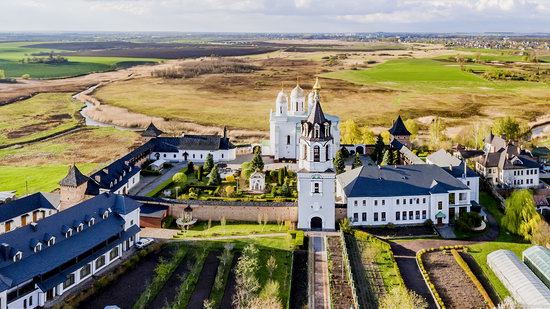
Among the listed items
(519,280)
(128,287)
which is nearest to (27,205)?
(128,287)

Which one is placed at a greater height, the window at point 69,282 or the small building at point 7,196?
the small building at point 7,196

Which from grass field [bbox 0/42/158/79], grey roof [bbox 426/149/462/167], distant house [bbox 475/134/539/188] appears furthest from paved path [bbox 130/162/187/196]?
grass field [bbox 0/42/158/79]

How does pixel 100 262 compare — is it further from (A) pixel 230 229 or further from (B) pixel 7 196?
(B) pixel 7 196

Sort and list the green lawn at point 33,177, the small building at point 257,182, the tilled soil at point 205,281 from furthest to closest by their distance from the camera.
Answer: the green lawn at point 33,177, the small building at point 257,182, the tilled soil at point 205,281

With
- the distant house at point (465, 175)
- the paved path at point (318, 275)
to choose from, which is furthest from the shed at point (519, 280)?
the distant house at point (465, 175)

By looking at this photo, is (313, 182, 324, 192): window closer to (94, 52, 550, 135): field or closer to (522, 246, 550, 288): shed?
(522, 246, 550, 288): shed

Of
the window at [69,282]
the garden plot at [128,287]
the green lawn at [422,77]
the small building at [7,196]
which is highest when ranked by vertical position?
the green lawn at [422,77]

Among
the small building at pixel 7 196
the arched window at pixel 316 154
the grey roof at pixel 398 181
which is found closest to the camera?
the arched window at pixel 316 154

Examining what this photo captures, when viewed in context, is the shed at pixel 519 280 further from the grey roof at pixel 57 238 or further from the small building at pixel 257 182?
the grey roof at pixel 57 238
